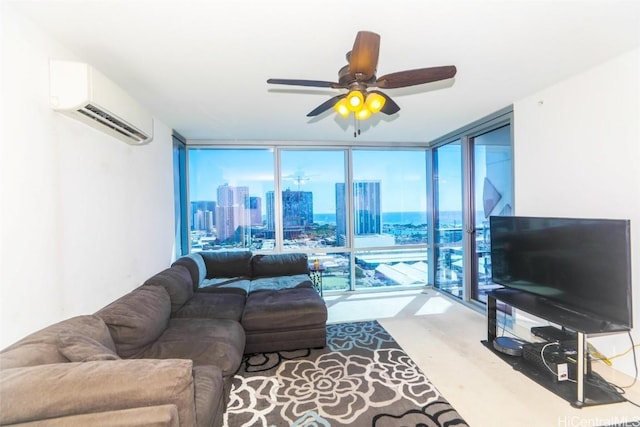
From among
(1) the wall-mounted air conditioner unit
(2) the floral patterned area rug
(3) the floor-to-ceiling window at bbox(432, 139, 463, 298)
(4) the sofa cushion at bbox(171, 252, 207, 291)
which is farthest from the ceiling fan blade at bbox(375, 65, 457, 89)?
(4) the sofa cushion at bbox(171, 252, 207, 291)

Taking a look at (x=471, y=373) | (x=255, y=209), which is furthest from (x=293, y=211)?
(x=471, y=373)

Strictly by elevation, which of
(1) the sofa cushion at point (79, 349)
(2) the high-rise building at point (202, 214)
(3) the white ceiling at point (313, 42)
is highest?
(3) the white ceiling at point (313, 42)

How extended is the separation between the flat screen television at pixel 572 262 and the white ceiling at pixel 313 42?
4.22 feet

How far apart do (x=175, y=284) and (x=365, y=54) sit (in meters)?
2.66

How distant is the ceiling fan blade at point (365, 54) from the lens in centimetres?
146

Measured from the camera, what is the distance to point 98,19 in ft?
5.41

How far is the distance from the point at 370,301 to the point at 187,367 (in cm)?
359

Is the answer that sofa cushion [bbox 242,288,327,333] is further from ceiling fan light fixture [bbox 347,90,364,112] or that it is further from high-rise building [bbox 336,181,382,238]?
high-rise building [bbox 336,181,382,238]

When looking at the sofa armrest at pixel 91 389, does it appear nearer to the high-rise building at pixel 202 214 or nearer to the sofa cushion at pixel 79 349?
the sofa cushion at pixel 79 349

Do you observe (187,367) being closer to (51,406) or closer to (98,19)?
(51,406)

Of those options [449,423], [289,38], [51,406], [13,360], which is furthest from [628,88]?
[13,360]

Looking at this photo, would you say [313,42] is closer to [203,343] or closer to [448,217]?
[203,343]

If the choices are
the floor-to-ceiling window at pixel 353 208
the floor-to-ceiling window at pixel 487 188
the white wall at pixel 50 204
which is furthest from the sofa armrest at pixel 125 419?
the floor-to-ceiling window at pixel 487 188

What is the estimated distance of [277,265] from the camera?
414 cm
